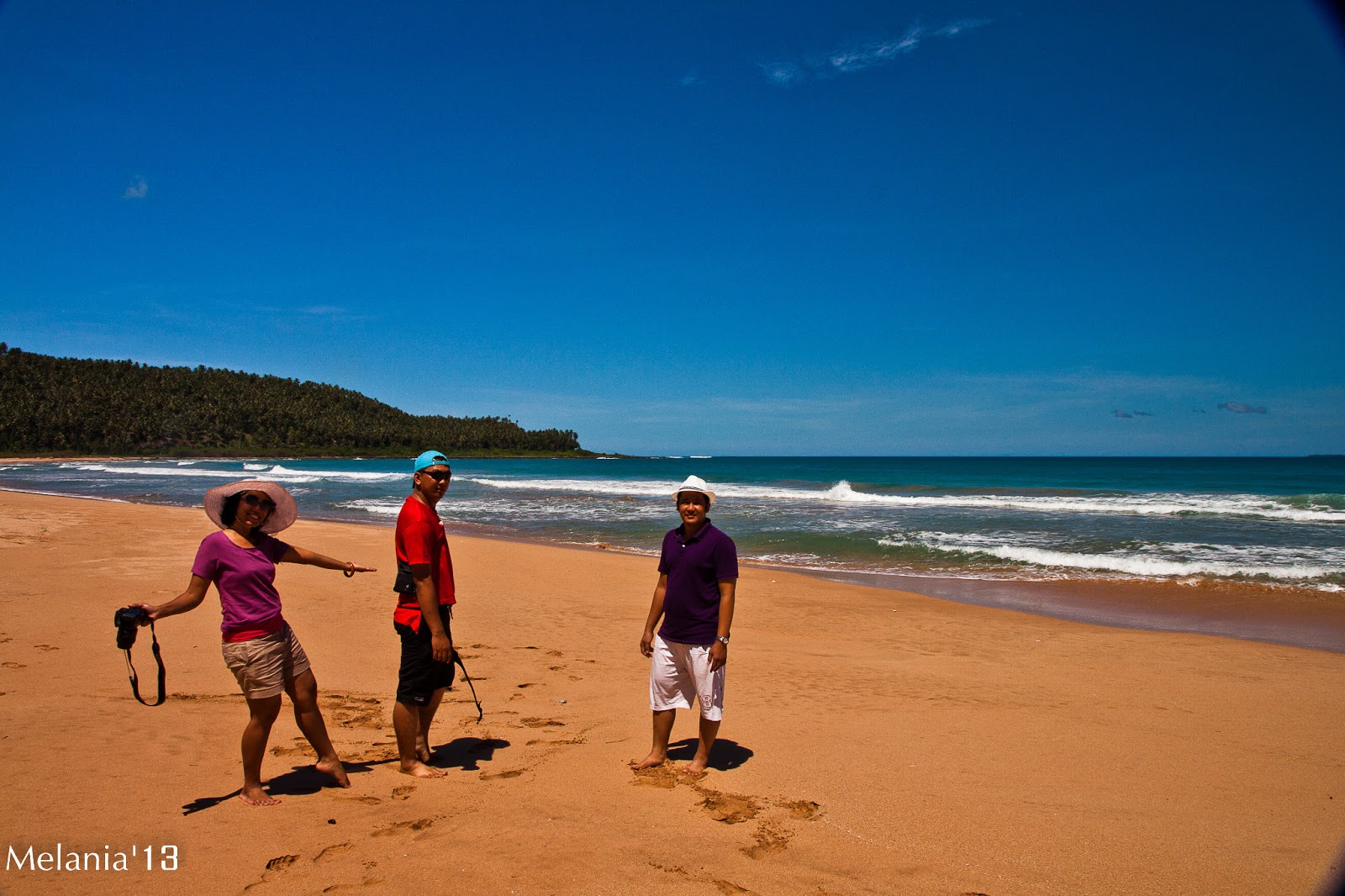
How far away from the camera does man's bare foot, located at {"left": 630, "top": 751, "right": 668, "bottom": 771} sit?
4.27 metres

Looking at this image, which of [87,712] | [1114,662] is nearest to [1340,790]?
[1114,662]

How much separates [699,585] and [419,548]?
1486mm

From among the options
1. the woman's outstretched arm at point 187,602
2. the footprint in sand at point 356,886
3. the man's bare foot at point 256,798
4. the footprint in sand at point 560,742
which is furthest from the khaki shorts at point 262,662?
the footprint in sand at point 560,742

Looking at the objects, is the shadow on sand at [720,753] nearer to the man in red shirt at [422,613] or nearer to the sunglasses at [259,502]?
the man in red shirt at [422,613]

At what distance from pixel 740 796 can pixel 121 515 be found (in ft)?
69.0

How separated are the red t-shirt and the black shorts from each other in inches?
2.2

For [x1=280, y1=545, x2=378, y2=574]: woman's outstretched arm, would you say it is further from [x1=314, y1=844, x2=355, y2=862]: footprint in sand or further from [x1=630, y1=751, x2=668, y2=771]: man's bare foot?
[x1=630, y1=751, x2=668, y2=771]: man's bare foot

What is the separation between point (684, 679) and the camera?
13.9 feet

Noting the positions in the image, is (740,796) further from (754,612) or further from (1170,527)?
(1170,527)

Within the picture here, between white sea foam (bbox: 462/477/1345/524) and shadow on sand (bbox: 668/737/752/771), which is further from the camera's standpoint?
white sea foam (bbox: 462/477/1345/524)

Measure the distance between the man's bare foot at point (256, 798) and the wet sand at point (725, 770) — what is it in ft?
0.11

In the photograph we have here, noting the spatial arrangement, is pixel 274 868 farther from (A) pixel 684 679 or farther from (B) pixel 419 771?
(A) pixel 684 679

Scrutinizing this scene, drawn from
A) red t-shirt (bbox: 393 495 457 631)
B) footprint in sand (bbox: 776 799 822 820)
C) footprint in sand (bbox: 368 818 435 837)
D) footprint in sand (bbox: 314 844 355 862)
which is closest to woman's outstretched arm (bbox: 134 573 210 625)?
red t-shirt (bbox: 393 495 457 631)

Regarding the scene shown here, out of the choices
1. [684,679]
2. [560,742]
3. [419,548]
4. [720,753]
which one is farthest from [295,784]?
[720,753]
